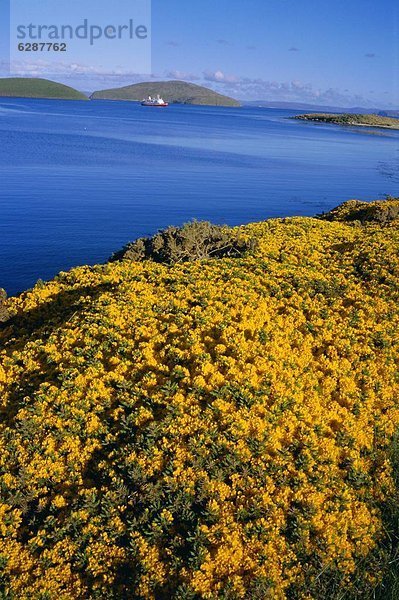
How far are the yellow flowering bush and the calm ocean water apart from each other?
1893 centimetres

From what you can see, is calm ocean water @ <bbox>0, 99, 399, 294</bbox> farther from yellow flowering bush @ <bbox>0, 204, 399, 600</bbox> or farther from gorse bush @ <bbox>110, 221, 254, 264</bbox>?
yellow flowering bush @ <bbox>0, 204, 399, 600</bbox>

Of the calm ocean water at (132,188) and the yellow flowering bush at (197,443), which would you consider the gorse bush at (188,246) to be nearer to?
the yellow flowering bush at (197,443)

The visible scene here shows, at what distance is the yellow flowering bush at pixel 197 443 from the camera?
7.11 metres

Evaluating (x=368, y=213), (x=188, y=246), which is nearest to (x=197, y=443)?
(x=188, y=246)

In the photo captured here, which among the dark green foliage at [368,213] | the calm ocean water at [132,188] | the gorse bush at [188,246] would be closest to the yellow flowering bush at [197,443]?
the gorse bush at [188,246]

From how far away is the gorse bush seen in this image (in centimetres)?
1731

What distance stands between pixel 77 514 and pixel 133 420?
205cm

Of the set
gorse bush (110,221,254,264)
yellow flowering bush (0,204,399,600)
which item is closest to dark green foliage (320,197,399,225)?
gorse bush (110,221,254,264)

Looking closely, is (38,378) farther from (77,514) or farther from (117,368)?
(77,514)

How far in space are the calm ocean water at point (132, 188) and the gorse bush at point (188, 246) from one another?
13.4m

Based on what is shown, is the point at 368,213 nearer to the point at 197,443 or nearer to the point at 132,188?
the point at 197,443

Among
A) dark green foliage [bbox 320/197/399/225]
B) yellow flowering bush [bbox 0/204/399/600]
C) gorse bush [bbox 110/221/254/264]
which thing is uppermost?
dark green foliage [bbox 320/197/399/225]

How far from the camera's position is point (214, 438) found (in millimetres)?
8570

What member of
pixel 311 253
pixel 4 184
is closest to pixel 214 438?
pixel 311 253
